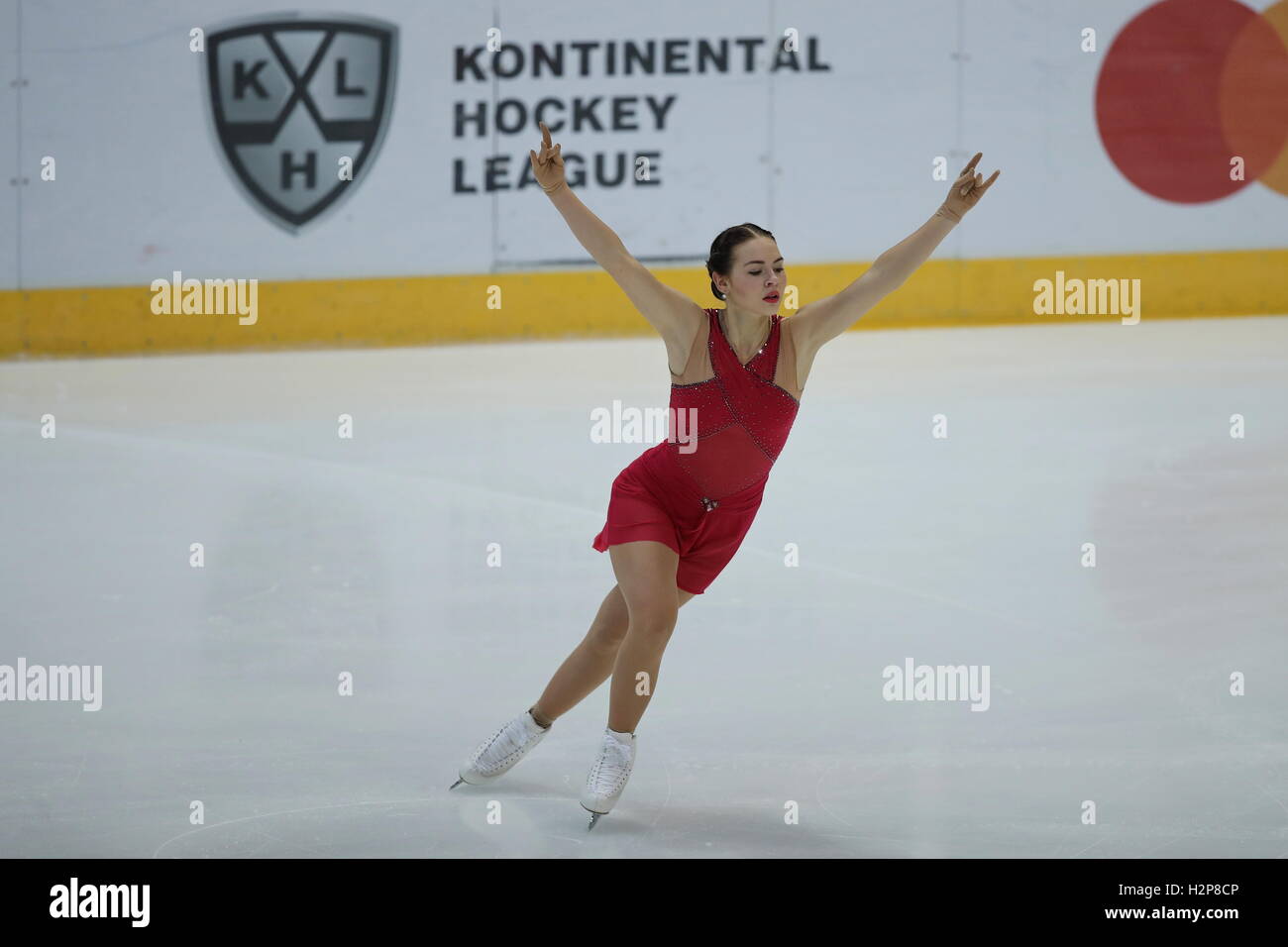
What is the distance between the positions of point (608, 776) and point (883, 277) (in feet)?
4.10

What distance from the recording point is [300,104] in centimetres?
1055

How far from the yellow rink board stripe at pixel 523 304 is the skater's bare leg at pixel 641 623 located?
7486 mm

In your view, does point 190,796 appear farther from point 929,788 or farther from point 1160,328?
point 1160,328

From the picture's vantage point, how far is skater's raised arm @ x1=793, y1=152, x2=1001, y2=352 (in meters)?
3.84

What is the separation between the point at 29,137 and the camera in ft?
34.1

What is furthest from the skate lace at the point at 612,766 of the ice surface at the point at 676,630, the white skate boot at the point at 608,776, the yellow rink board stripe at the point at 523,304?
the yellow rink board stripe at the point at 523,304

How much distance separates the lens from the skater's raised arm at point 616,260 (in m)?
3.68

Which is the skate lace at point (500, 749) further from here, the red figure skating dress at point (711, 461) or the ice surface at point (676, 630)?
the red figure skating dress at point (711, 461)

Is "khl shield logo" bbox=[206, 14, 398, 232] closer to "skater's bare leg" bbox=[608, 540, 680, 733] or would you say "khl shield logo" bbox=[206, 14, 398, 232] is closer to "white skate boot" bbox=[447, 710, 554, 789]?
"white skate boot" bbox=[447, 710, 554, 789]

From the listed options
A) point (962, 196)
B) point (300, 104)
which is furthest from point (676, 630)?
point (300, 104)

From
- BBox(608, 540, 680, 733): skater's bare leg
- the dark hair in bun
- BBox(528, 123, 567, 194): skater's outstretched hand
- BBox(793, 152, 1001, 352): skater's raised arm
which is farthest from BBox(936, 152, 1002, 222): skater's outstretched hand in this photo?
BBox(608, 540, 680, 733): skater's bare leg

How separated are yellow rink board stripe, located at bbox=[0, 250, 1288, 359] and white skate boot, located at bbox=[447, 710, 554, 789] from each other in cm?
729

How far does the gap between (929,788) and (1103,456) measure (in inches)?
155

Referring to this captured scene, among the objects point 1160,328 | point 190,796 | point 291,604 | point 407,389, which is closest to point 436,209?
point 407,389
